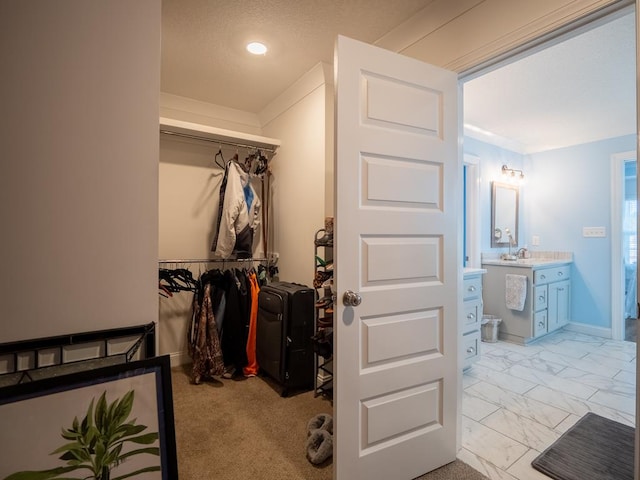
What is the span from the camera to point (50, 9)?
995 millimetres

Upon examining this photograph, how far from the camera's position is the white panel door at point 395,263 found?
1356 millimetres

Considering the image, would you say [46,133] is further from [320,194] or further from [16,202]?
[320,194]

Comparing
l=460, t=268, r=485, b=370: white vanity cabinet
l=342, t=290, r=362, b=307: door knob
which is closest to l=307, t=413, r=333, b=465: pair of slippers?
l=342, t=290, r=362, b=307: door knob

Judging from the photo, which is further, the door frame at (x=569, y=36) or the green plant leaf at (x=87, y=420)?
the door frame at (x=569, y=36)

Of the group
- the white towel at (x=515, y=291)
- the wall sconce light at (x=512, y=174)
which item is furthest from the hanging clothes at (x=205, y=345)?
the wall sconce light at (x=512, y=174)

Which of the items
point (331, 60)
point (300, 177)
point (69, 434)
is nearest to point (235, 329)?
point (300, 177)

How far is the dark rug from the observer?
1610mm

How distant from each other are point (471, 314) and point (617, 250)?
2.55 meters

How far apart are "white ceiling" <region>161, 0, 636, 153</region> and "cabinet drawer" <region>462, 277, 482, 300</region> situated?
1687 millimetres

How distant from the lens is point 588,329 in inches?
158

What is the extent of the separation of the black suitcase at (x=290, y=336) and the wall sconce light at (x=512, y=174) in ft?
11.1

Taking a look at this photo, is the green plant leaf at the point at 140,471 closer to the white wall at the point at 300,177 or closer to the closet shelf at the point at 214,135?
the white wall at the point at 300,177

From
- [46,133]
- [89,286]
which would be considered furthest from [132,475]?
[46,133]

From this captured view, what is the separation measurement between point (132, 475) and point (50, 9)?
1.50 meters
